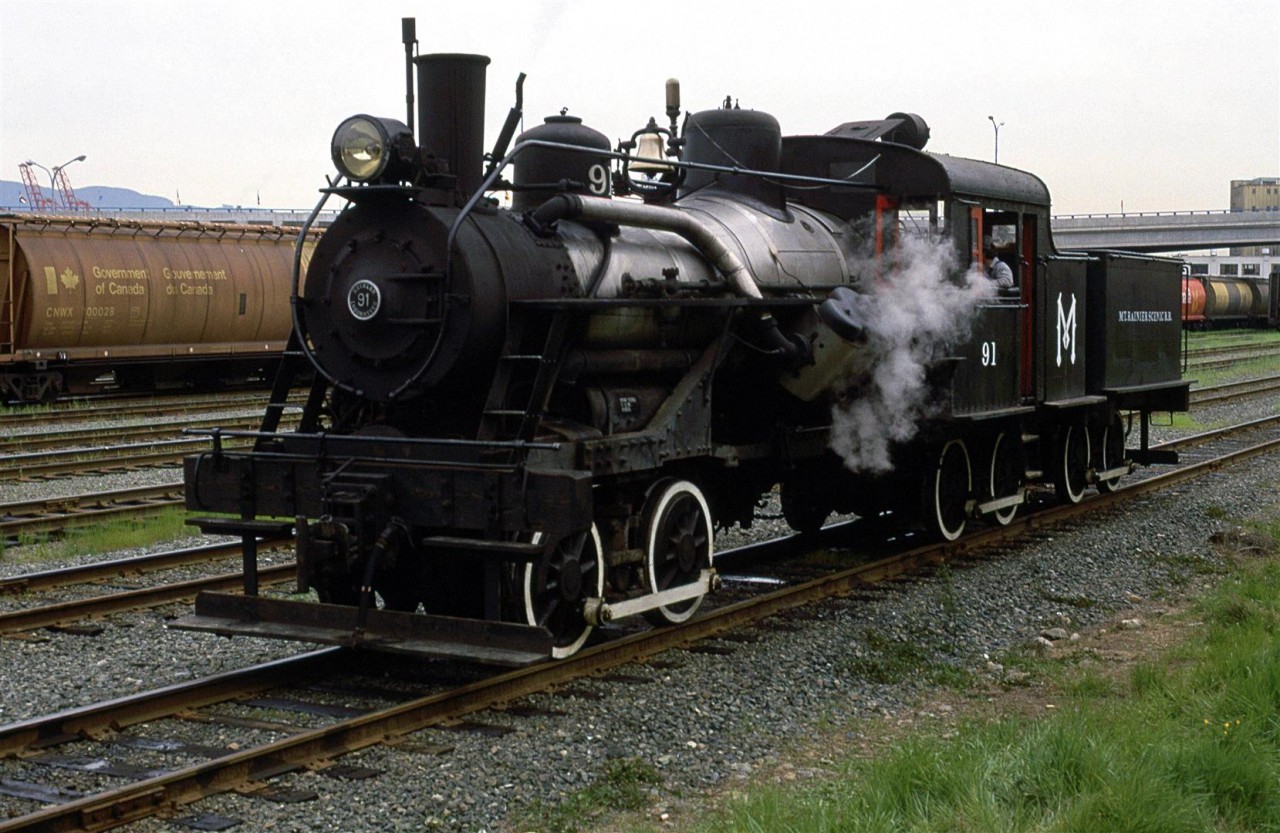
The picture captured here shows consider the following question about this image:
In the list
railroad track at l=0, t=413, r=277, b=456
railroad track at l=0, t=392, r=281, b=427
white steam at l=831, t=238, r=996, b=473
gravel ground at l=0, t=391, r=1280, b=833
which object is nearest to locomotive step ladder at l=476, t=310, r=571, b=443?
gravel ground at l=0, t=391, r=1280, b=833

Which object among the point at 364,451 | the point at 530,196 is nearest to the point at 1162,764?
the point at 364,451

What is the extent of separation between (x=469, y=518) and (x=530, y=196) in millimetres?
2213

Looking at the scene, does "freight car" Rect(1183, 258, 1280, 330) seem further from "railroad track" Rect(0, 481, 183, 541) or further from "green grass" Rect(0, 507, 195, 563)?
"green grass" Rect(0, 507, 195, 563)

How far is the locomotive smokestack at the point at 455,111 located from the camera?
7.81 meters

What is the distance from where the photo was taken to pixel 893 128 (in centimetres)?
1103

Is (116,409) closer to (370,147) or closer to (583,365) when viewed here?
(370,147)

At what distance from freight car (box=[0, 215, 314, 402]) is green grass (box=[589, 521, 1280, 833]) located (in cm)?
1984

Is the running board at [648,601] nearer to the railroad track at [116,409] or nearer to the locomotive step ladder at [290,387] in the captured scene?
the locomotive step ladder at [290,387]

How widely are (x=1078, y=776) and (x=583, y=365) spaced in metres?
3.49

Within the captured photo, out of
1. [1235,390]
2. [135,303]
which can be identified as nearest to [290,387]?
[135,303]

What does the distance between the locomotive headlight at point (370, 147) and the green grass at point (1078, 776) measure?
3.68 meters

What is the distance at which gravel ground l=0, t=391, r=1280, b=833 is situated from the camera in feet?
18.8

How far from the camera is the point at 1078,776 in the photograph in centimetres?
548

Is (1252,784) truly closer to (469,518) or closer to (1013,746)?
(1013,746)
